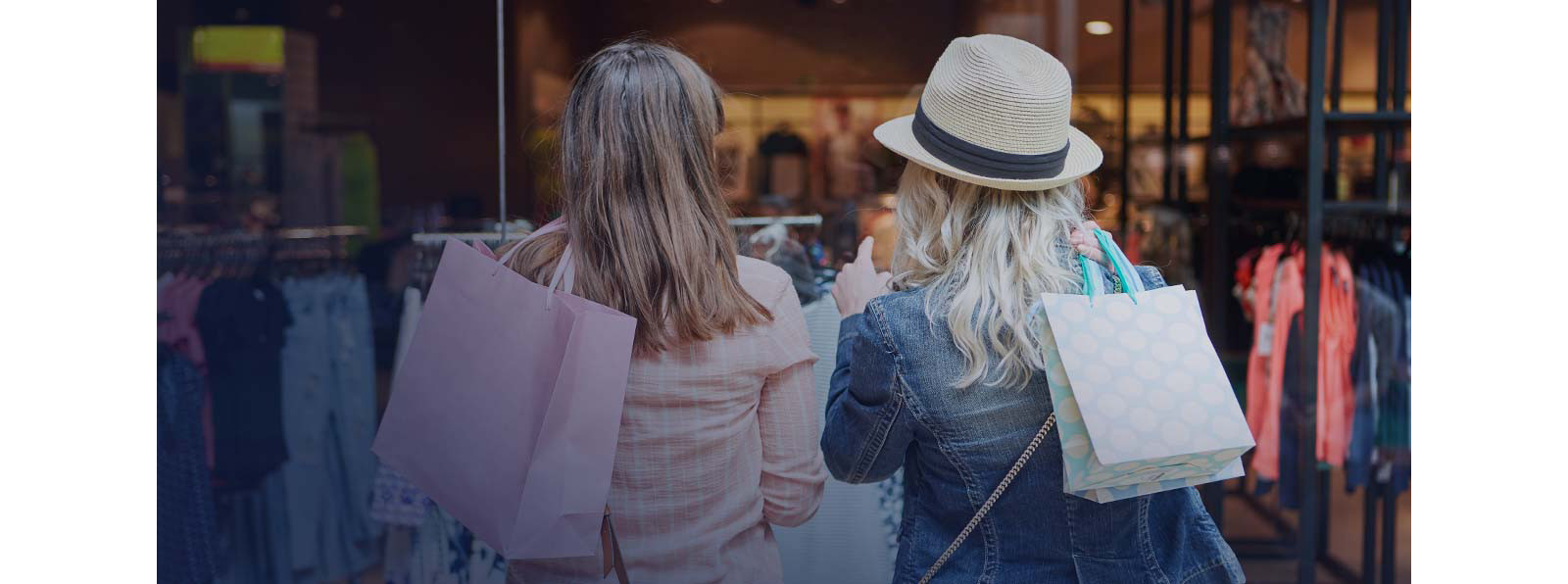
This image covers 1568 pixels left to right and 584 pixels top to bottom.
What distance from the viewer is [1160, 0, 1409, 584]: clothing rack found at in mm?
3016

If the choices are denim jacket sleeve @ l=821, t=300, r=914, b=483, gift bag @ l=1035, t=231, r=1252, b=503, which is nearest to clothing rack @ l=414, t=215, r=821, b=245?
denim jacket sleeve @ l=821, t=300, r=914, b=483

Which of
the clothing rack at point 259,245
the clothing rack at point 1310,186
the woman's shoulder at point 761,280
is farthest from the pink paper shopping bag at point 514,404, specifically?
the clothing rack at point 1310,186

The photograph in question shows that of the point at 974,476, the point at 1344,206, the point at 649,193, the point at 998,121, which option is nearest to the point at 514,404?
the point at 649,193

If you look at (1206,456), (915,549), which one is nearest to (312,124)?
(915,549)

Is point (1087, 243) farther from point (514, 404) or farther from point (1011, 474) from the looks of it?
point (514, 404)

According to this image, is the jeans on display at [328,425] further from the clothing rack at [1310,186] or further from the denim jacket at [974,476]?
the clothing rack at [1310,186]

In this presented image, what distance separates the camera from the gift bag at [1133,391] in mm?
1471

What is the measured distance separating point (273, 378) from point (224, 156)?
2.36ft

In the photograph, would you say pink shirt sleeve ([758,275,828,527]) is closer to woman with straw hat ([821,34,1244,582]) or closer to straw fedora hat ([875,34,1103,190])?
woman with straw hat ([821,34,1244,582])

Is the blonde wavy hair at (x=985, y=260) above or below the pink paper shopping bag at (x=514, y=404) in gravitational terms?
above

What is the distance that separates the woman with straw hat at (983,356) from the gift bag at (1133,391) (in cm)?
5

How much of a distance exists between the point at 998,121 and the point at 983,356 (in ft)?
1.07

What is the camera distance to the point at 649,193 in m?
1.73

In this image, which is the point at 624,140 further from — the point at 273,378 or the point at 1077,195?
the point at 273,378
